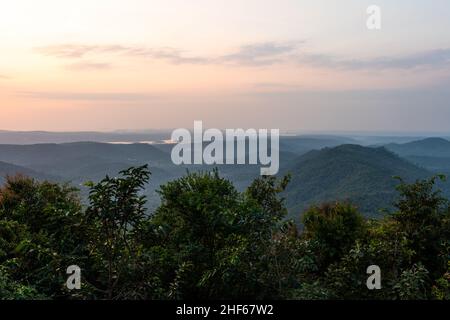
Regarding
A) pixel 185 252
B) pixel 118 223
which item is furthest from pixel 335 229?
pixel 118 223

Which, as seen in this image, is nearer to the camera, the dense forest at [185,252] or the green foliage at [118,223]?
the green foliage at [118,223]

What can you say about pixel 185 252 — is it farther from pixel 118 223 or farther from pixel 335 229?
pixel 335 229

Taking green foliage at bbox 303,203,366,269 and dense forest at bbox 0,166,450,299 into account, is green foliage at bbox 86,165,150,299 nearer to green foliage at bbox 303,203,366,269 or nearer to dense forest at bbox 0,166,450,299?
dense forest at bbox 0,166,450,299

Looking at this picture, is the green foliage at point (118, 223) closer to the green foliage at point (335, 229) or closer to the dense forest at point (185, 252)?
the dense forest at point (185, 252)

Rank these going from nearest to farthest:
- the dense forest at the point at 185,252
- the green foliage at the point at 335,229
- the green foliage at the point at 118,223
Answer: the green foliage at the point at 118,223, the dense forest at the point at 185,252, the green foliage at the point at 335,229

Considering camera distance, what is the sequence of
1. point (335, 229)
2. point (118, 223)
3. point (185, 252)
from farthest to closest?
point (335, 229), point (185, 252), point (118, 223)

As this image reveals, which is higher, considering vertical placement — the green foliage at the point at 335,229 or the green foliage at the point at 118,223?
the green foliage at the point at 118,223

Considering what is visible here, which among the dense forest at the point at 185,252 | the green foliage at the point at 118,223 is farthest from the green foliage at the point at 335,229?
the green foliage at the point at 118,223

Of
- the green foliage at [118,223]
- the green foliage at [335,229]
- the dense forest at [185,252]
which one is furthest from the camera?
the green foliage at [335,229]
